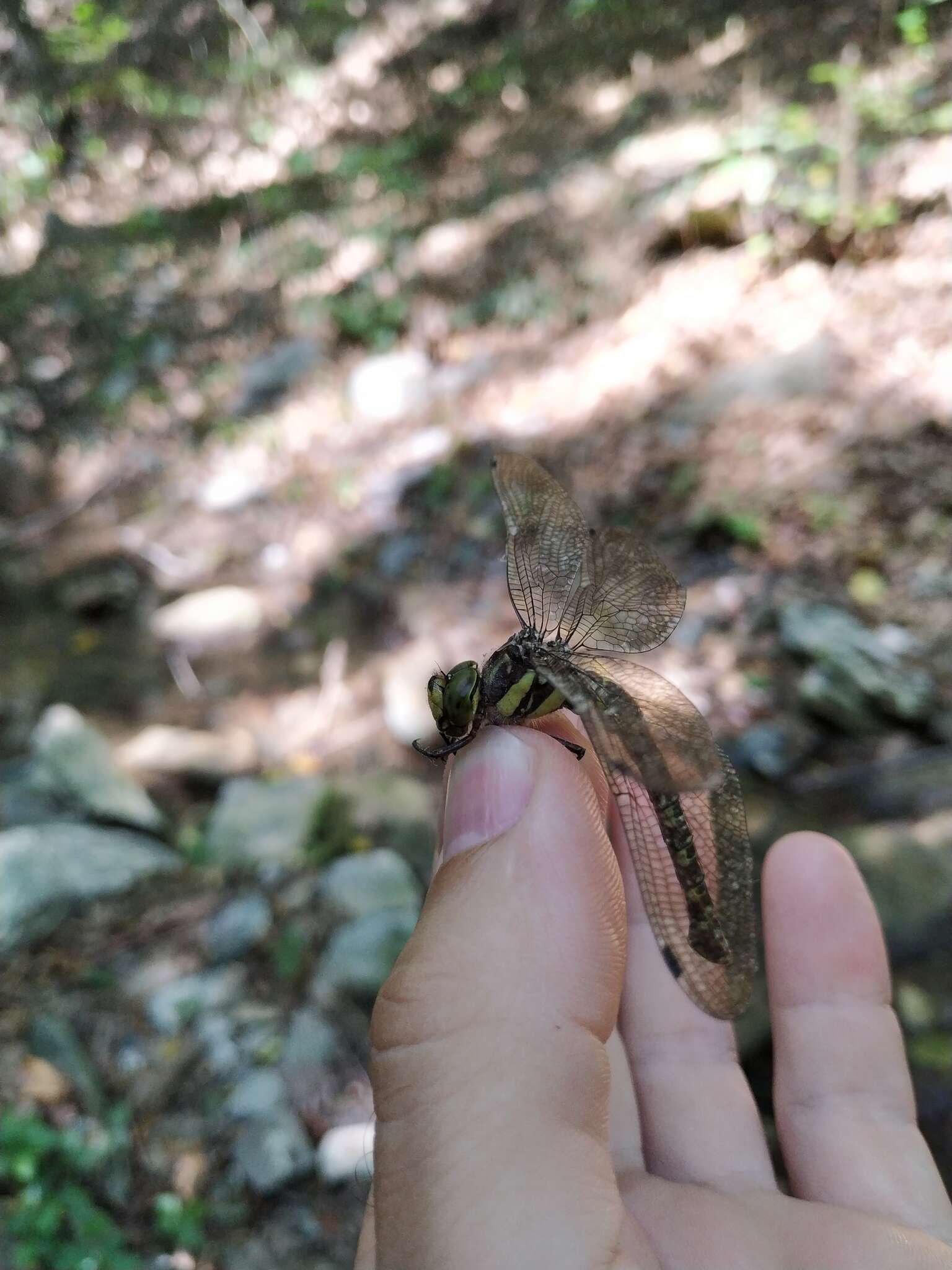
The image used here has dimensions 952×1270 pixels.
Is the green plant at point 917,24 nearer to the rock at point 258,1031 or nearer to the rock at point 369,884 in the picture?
the rock at point 369,884

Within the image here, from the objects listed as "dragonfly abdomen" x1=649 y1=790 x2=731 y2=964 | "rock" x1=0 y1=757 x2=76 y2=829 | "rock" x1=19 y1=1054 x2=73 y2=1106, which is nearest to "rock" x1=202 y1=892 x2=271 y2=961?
"rock" x1=19 y1=1054 x2=73 y2=1106

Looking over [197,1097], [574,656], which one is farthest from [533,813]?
[197,1097]

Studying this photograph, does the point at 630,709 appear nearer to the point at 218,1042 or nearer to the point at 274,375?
the point at 218,1042

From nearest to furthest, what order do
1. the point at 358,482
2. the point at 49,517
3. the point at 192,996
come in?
the point at 192,996, the point at 358,482, the point at 49,517

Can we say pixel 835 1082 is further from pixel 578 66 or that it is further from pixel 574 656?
pixel 578 66

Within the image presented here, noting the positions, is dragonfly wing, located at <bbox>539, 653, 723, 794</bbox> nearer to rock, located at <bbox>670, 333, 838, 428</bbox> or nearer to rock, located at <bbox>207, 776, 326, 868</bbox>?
rock, located at <bbox>207, 776, 326, 868</bbox>

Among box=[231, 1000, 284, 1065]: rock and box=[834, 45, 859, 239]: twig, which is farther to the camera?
box=[834, 45, 859, 239]: twig

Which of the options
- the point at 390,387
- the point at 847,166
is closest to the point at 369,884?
the point at 390,387
